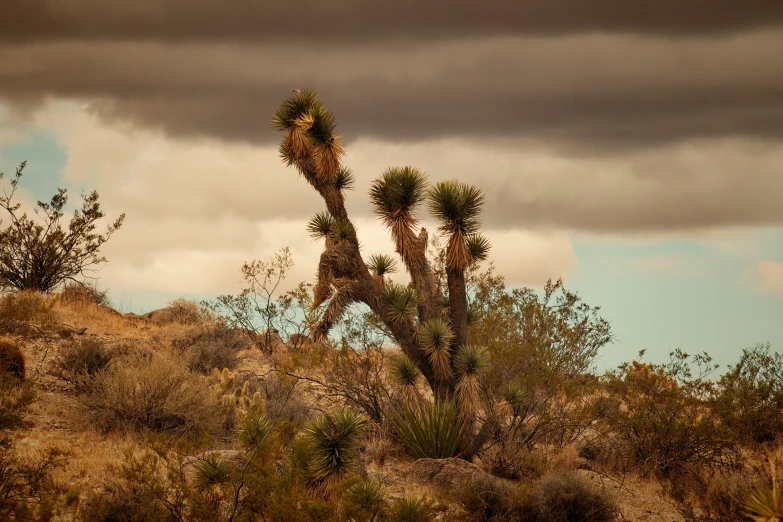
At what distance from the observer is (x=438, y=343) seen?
533 inches

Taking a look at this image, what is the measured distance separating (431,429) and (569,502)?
131 inches

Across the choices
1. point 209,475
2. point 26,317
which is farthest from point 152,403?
point 26,317

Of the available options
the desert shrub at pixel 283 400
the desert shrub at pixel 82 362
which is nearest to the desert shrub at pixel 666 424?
the desert shrub at pixel 283 400

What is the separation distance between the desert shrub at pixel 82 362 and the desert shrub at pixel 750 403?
13519mm

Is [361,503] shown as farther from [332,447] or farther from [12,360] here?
[12,360]

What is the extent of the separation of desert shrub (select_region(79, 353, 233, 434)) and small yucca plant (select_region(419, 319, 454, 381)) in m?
4.62

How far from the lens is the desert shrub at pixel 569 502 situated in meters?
10.5

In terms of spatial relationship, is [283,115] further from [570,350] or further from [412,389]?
[570,350]

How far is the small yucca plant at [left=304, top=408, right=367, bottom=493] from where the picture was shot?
9.88 metres

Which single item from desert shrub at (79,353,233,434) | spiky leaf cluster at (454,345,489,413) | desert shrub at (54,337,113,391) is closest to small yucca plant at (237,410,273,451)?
spiky leaf cluster at (454,345,489,413)

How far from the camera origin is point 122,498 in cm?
918

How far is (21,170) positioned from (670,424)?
2506cm

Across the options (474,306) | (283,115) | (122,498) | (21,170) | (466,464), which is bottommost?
(122,498)

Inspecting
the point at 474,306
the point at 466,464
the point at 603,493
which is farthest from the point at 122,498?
the point at 474,306
